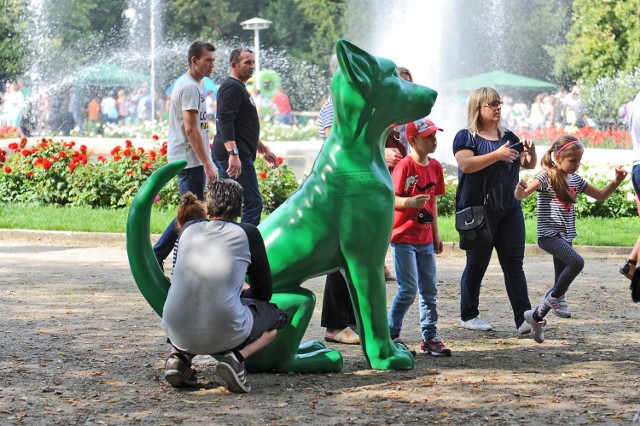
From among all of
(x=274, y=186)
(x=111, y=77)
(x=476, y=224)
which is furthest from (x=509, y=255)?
(x=111, y=77)

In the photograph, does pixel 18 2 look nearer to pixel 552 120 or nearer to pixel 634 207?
pixel 552 120

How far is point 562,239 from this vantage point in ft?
25.0

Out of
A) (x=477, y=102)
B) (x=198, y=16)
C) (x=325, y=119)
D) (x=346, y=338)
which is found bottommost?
(x=346, y=338)

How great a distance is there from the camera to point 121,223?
12.9 meters

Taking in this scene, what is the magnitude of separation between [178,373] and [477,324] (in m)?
2.59

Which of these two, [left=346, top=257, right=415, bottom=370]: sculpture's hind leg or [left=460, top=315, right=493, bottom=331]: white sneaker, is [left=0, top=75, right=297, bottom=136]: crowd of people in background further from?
[left=346, top=257, right=415, bottom=370]: sculpture's hind leg

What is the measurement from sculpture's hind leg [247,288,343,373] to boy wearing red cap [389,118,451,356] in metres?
0.72

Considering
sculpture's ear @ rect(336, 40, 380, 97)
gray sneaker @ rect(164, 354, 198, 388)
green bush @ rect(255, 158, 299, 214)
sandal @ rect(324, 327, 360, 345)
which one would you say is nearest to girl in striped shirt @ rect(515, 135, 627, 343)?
sandal @ rect(324, 327, 360, 345)

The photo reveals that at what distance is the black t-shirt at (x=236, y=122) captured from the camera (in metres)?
8.97

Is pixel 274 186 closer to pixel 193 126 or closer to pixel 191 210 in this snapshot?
pixel 193 126

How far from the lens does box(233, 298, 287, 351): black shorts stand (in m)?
5.62

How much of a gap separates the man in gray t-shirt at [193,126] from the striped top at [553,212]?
2499mm

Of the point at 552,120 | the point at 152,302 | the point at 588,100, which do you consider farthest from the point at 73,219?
the point at 588,100

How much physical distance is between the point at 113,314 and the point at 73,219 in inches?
217
